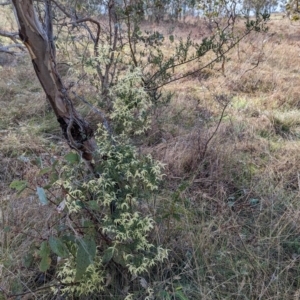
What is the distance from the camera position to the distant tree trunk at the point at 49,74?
1448 millimetres

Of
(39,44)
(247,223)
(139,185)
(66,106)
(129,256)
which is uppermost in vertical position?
(39,44)

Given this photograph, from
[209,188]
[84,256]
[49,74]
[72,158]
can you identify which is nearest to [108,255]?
[84,256]

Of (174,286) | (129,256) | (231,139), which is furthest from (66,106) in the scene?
(231,139)

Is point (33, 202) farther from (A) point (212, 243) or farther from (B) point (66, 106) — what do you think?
(A) point (212, 243)

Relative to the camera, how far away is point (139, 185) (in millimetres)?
1527

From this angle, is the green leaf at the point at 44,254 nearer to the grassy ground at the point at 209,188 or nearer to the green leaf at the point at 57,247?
the green leaf at the point at 57,247

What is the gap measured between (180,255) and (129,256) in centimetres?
45

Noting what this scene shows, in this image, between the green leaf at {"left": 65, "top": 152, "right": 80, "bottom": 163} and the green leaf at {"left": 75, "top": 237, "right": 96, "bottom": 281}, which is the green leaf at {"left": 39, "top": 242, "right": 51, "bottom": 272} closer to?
the green leaf at {"left": 75, "top": 237, "right": 96, "bottom": 281}

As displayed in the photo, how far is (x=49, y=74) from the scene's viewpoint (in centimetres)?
155

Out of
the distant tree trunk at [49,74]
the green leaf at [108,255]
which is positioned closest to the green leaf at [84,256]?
the green leaf at [108,255]

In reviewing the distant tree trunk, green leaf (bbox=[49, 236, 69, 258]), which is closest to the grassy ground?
the distant tree trunk

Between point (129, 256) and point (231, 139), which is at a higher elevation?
point (129, 256)

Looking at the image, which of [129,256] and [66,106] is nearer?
[129,256]

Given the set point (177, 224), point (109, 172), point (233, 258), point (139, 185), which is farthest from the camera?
point (177, 224)
